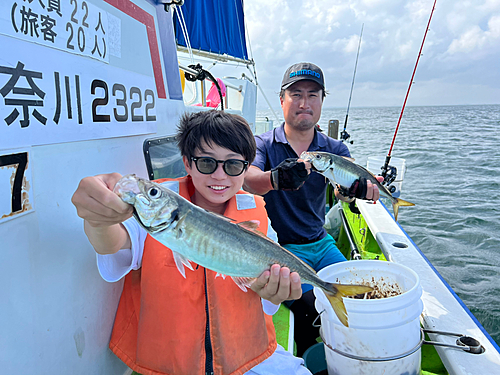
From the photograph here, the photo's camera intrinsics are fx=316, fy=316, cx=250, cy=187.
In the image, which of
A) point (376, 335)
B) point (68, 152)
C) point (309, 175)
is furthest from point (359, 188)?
point (68, 152)

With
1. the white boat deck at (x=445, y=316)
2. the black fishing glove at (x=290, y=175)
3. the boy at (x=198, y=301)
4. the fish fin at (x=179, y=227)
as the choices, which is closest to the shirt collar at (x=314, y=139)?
the black fishing glove at (x=290, y=175)

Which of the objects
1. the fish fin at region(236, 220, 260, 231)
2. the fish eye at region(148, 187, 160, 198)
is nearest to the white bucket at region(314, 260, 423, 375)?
the fish fin at region(236, 220, 260, 231)

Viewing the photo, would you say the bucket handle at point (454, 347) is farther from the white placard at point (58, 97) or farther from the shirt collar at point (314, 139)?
the shirt collar at point (314, 139)

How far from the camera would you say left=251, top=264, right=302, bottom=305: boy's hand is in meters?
1.57

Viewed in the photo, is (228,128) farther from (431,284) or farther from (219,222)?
(431,284)

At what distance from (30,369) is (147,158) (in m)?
1.34

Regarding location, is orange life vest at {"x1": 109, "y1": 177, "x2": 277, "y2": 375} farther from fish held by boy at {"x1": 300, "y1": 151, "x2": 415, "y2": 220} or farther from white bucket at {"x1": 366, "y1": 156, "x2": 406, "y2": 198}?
white bucket at {"x1": 366, "y1": 156, "x2": 406, "y2": 198}

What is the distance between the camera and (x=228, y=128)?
199 cm

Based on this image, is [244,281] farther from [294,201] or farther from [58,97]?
[294,201]

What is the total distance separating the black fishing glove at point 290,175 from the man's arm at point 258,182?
0.17m

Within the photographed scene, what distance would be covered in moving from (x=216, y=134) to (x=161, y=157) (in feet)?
2.39

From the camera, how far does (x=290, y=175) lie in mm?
2730

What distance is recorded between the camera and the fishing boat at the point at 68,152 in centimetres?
119

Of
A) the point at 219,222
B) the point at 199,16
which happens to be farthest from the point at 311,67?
the point at 199,16
